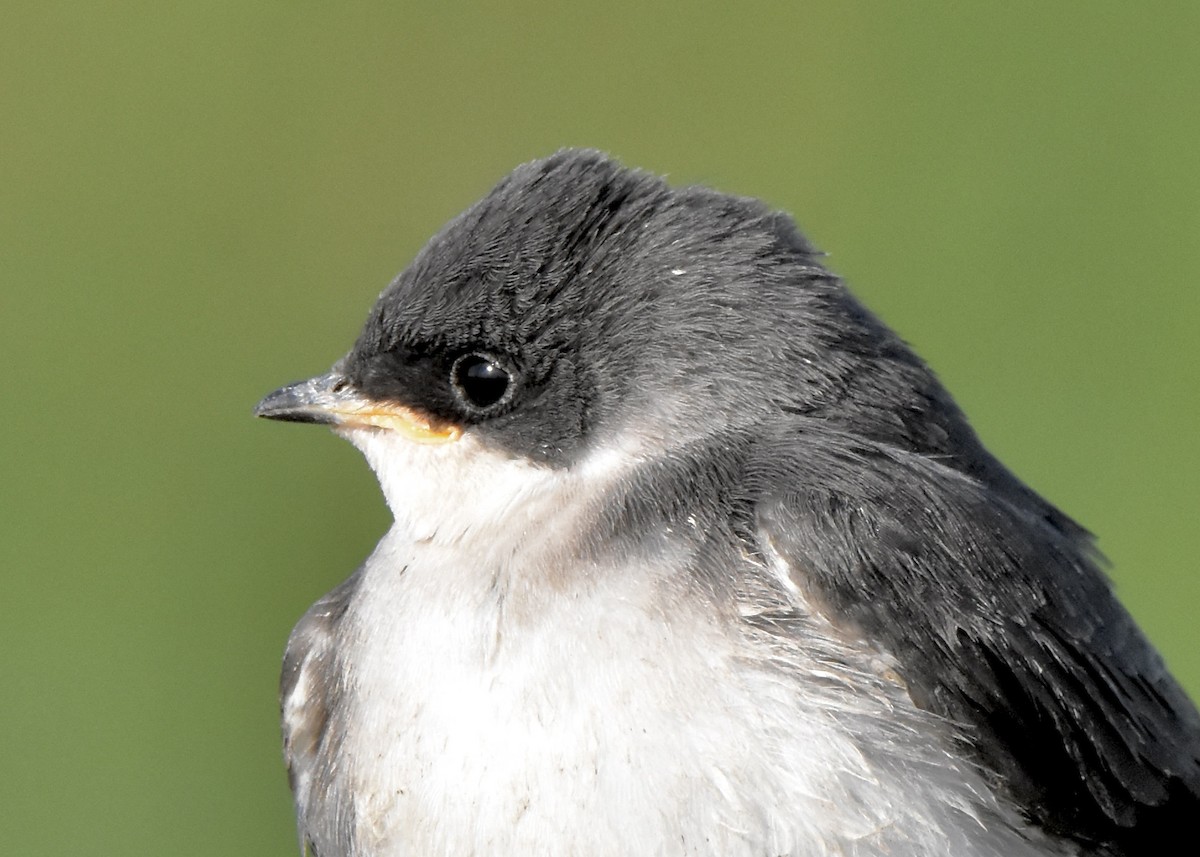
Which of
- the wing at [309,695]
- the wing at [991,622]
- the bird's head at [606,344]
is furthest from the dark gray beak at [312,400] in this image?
the wing at [991,622]

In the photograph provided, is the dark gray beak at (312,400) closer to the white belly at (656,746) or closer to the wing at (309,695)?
the wing at (309,695)

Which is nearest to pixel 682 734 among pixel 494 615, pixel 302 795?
pixel 494 615

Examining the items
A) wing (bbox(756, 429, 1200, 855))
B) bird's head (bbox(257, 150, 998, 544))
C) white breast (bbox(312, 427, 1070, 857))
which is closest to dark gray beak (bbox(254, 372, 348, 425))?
bird's head (bbox(257, 150, 998, 544))

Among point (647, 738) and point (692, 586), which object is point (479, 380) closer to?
point (692, 586)

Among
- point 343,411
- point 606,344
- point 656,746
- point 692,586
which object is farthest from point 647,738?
point 343,411

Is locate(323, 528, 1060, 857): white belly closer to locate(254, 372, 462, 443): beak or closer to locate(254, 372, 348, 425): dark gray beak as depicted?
locate(254, 372, 462, 443): beak

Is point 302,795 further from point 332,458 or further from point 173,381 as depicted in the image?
point 173,381
